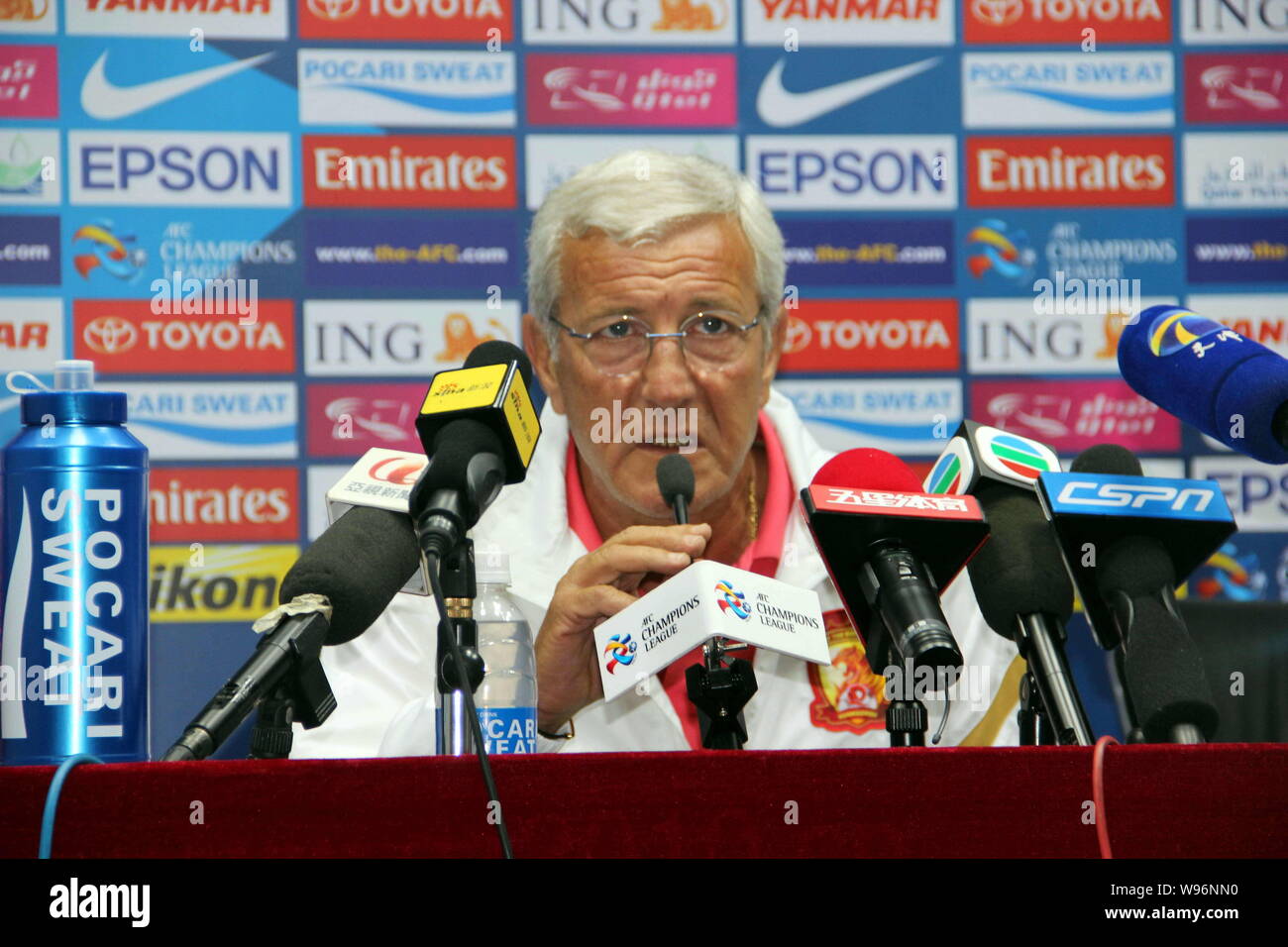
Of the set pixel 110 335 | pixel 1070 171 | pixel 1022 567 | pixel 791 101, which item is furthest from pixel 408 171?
pixel 1022 567

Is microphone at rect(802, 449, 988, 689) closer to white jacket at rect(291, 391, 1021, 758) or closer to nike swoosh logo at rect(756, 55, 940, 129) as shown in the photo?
white jacket at rect(291, 391, 1021, 758)

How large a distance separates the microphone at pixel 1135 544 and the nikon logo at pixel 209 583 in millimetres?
2184

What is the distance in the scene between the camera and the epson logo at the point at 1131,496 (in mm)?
1206

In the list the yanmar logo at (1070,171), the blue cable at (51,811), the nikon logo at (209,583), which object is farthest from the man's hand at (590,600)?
the yanmar logo at (1070,171)

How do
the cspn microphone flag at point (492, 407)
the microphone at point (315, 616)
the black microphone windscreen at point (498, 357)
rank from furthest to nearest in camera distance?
the black microphone windscreen at point (498, 357)
the cspn microphone flag at point (492, 407)
the microphone at point (315, 616)

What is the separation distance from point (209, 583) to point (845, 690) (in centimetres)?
156

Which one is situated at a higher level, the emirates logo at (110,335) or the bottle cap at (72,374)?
the emirates logo at (110,335)

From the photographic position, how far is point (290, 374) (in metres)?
3.11

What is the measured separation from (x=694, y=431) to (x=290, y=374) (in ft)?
4.27

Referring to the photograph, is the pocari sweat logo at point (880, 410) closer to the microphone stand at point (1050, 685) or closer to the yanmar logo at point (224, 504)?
the yanmar logo at point (224, 504)

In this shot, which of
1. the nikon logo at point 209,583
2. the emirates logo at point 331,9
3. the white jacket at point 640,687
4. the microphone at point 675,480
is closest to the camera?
the microphone at point 675,480

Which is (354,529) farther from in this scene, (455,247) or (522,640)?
(455,247)

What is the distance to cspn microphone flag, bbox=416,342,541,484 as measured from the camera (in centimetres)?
117
